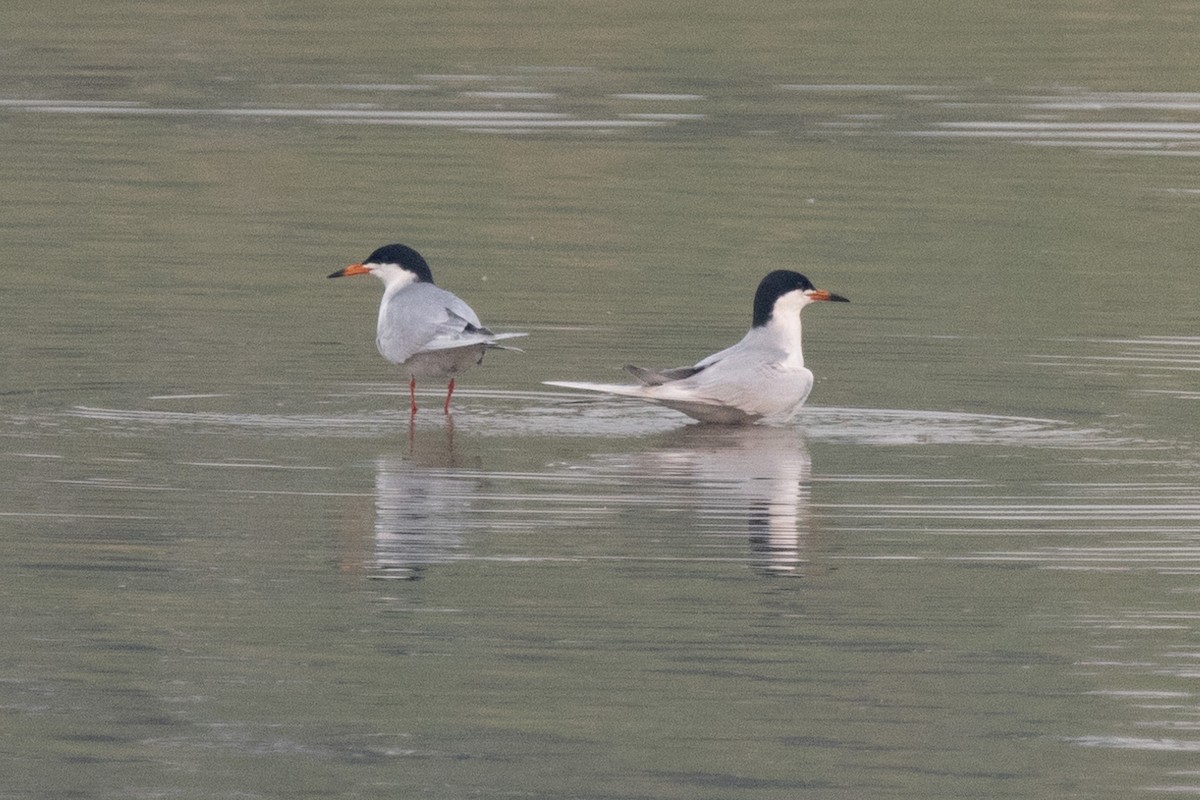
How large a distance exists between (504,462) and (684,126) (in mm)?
13848

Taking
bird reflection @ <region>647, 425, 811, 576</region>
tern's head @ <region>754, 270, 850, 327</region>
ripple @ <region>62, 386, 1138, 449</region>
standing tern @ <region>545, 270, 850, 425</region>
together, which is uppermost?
tern's head @ <region>754, 270, 850, 327</region>

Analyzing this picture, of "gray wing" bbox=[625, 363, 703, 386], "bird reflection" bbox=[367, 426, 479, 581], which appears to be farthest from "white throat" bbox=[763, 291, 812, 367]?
"bird reflection" bbox=[367, 426, 479, 581]

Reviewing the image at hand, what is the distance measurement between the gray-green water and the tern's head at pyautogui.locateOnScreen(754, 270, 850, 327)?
1.61 feet

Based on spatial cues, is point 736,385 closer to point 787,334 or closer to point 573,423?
point 787,334

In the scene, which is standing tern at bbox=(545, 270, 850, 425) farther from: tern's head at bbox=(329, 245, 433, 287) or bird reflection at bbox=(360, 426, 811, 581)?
tern's head at bbox=(329, 245, 433, 287)

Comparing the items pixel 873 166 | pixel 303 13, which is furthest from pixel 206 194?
pixel 303 13

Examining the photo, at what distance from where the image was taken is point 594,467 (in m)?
11.4

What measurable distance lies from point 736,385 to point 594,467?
1517 mm

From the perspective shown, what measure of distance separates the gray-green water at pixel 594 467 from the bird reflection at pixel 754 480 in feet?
0.11

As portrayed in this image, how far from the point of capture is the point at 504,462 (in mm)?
11484

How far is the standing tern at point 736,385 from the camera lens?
12.5 meters

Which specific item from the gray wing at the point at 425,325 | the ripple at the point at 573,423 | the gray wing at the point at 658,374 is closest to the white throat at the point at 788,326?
the ripple at the point at 573,423

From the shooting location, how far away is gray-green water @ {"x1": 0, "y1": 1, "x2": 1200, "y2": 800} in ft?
24.9

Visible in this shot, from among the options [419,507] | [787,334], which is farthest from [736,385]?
[419,507]
